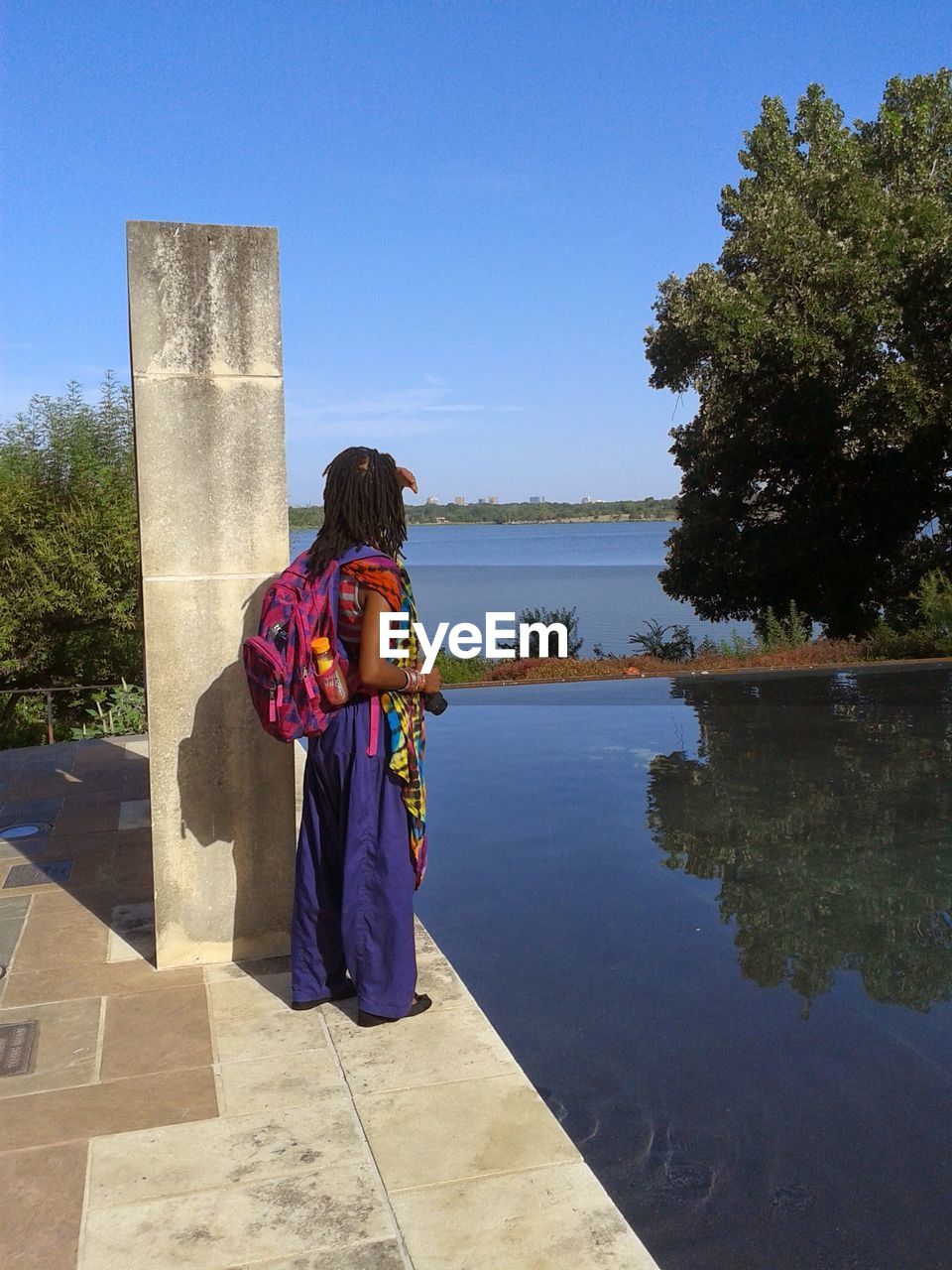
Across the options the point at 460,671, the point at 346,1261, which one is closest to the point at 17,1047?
the point at 346,1261

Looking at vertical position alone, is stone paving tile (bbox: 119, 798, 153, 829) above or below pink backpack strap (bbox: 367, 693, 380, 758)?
below

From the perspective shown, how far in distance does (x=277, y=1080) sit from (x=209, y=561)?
69.9 inches

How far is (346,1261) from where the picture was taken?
98.0 inches

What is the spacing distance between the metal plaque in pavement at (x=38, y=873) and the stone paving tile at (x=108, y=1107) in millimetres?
2342

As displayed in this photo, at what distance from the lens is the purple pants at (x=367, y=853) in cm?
377

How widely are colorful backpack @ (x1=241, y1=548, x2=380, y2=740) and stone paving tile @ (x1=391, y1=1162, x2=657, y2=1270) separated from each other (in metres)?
1.50

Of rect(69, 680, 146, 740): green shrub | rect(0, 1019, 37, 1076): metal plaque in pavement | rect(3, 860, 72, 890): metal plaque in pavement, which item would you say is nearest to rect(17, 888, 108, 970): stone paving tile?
rect(3, 860, 72, 890): metal plaque in pavement

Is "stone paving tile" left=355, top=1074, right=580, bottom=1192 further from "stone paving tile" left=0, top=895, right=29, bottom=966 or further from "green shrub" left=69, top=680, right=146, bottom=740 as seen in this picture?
"green shrub" left=69, top=680, right=146, bottom=740

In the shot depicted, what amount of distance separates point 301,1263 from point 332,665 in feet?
5.71

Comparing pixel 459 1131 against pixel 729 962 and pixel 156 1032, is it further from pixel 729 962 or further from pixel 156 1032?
pixel 729 962

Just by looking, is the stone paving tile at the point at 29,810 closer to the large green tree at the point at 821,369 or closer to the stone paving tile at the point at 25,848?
the stone paving tile at the point at 25,848

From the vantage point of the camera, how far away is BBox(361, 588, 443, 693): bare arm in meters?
3.67

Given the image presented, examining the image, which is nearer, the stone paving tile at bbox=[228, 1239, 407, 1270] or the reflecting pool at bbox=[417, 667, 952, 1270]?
the stone paving tile at bbox=[228, 1239, 407, 1270]

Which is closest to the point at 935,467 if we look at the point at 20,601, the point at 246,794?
the point at 20,601
